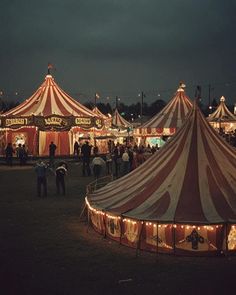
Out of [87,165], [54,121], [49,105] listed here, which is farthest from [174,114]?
[87,165]

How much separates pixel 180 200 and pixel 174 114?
23.2 metres

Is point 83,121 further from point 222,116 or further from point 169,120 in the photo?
point 222,116

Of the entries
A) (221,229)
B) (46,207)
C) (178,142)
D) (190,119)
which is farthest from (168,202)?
(46,207)

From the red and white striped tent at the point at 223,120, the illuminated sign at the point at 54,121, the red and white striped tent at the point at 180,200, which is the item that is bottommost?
the red and white striped tent at the point at 180,200

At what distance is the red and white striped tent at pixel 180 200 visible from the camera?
7508 mm

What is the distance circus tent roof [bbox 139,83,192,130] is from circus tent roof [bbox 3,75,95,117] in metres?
4.41

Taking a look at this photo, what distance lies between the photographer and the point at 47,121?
2795cm

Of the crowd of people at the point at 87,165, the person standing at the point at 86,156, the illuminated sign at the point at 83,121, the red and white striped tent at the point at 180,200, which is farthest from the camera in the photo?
the illuminated sign at the point at 83,121

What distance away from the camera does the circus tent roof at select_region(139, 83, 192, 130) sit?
29.9m

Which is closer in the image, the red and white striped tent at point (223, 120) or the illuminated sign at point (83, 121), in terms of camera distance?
the illuminated sign at point (83, 121)

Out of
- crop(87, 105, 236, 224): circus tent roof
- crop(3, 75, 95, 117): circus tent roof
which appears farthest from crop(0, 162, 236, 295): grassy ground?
crop(3, 75, 95, 117): circus tent roof

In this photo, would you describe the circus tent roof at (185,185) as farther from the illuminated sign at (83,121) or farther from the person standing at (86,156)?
the illuminated sign at (83,121)

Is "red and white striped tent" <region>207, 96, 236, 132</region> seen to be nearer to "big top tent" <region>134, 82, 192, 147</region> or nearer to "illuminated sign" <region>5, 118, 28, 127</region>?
"big top tent" <region>134, 82, 192, 147</region>

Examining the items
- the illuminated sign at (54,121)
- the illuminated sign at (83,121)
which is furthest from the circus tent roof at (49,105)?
the illuminated sign at (54,121)
